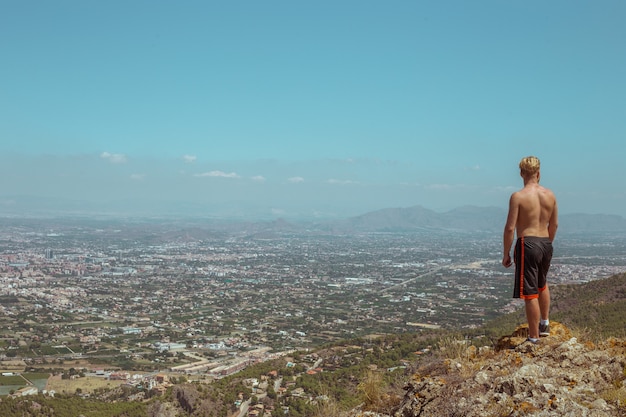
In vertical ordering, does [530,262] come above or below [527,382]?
above

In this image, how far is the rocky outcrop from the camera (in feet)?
13.2

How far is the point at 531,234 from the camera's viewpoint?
5.43 meters

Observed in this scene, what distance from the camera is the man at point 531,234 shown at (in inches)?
212

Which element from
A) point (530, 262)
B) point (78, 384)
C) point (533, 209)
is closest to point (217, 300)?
point (78, 384)

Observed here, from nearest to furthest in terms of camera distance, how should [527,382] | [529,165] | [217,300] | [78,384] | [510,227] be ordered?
[527,382] < [510,227] < [529,165] < [78,384] < [217,300]

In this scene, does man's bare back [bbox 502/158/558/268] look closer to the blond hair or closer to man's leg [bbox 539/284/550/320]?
the blond hair

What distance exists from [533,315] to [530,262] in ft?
2.09

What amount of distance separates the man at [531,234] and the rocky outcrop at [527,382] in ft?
1.50

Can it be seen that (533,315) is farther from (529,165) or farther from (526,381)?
(529,165)

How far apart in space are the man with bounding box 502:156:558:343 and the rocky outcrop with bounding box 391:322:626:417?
18.0 inches

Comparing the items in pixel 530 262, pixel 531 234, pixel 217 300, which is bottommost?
pixel 217 300

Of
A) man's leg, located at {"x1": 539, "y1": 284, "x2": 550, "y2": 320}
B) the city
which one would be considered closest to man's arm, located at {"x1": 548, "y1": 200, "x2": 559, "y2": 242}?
man's leg, located at {"x1": 539, "y1": 284, "x2": 550, "y2": 320}

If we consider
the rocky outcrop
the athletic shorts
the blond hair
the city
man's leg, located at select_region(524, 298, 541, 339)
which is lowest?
the city

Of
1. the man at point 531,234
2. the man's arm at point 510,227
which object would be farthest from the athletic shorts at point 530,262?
the man's arm at point 510,227
